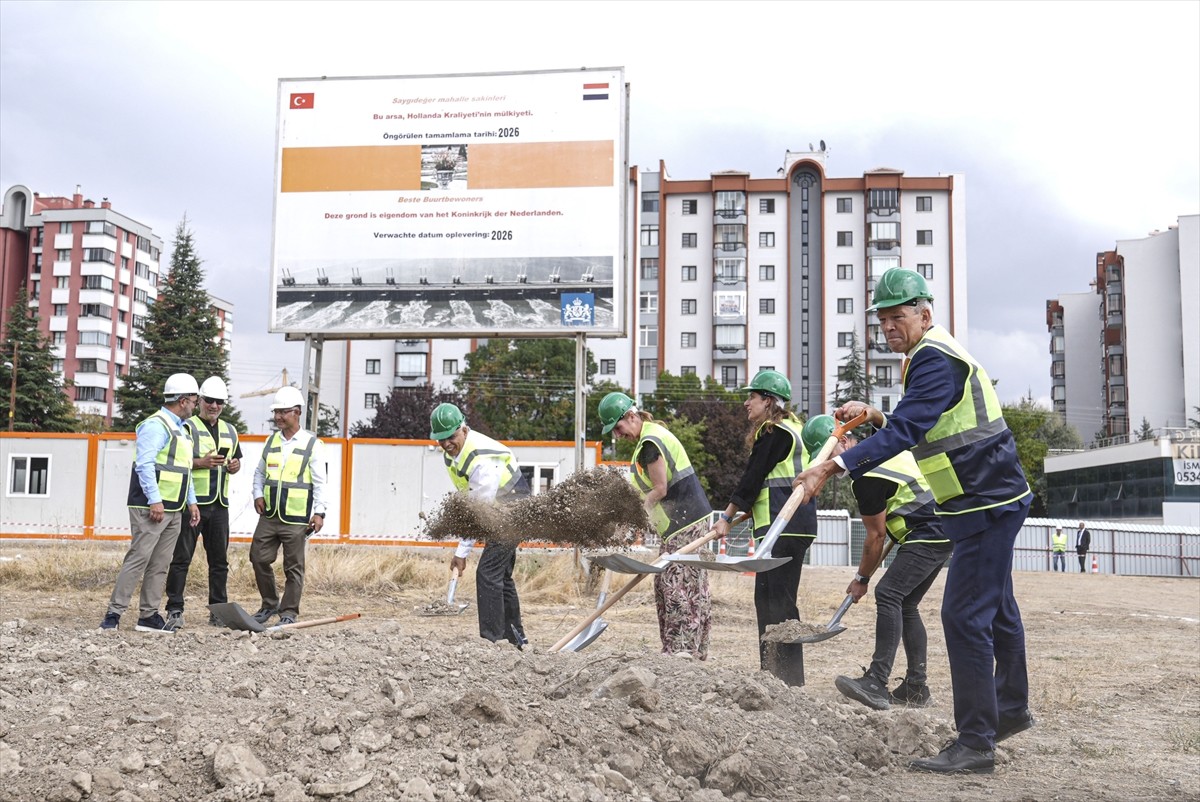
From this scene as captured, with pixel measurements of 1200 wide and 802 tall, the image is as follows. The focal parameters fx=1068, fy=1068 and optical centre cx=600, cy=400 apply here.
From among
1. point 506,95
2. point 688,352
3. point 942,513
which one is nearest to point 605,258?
Answer: point 506,95

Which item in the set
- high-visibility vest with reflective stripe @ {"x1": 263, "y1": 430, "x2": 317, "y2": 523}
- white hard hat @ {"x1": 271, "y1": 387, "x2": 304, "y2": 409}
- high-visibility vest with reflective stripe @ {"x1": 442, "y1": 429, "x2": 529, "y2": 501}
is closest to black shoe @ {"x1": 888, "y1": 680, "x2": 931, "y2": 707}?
high-visibility vest with reflective stripe @ {"x1": 442, "y1": 429, "x2": 529, "y2": 501}

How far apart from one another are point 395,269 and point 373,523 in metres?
7.35

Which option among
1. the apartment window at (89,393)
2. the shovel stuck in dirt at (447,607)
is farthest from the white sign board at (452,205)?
the apartment window at (89,393)

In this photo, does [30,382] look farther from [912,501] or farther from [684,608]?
[912,501]

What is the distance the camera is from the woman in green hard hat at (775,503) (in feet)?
18.4

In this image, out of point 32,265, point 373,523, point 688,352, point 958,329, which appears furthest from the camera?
point 32,265

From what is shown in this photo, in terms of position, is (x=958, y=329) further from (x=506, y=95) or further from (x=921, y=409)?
(x=921, y=409)

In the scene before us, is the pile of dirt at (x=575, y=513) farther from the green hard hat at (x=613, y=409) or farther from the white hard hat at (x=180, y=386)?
the white hard hat at (x=180, y=386)

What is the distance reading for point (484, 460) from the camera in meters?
6.52

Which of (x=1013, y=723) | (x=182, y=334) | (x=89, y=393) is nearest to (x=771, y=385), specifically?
(x=1013, y=723)

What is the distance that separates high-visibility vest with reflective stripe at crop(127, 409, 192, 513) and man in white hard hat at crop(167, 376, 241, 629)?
257 millimetres

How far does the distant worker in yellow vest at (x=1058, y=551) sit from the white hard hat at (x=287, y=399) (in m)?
27.6

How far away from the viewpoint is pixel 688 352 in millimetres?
66750

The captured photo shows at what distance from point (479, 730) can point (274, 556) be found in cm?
484
